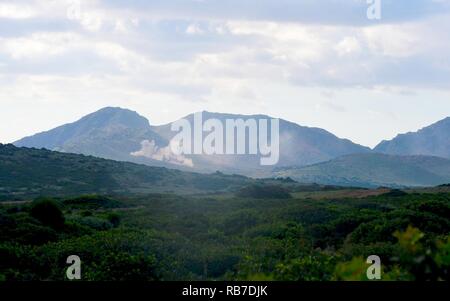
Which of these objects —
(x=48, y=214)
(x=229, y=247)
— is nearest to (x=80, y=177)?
(x=48, y=214)

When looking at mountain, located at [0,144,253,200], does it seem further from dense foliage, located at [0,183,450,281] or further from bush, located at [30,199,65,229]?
dense foliage, located at [0,183,450,281]

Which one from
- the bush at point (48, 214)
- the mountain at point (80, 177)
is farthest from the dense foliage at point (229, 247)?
the mountain at point (80, 177)

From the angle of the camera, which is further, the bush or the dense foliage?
the bush

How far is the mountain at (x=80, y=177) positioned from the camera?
357ft

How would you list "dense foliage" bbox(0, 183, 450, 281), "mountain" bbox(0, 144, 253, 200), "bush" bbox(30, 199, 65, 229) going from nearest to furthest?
"dense foliage" bbox(0, 183, 450, 281), "bush" bbox(30, 199, 65, 229), "mountain" bbox(0, 144, 253, 200)

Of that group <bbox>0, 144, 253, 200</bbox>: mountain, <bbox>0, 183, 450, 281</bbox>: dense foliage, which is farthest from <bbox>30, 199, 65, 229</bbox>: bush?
<bbox>0, 144, 253, 200</bbox>: mountain

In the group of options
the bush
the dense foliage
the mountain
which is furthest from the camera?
the mountain

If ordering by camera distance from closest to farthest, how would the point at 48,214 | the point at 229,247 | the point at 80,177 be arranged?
the point at 229,247, the point at 48,214, the point at 80,177

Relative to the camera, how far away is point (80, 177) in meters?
124

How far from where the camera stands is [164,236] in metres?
24.5

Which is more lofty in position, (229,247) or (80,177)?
(80,177)

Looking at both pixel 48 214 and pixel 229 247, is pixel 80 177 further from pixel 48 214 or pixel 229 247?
pixel 229 247

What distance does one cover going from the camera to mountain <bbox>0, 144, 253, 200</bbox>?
109 m
